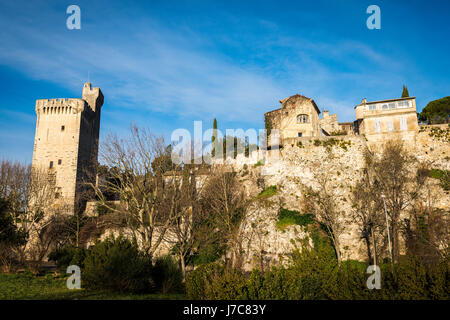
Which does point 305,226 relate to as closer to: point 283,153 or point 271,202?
point 271,202

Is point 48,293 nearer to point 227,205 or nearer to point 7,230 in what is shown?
point 7,230

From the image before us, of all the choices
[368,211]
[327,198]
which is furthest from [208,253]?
[368,211]

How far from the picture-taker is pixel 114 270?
562 inches

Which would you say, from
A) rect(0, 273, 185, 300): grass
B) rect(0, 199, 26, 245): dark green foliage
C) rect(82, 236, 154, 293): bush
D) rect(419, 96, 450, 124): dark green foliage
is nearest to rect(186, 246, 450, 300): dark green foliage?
rect(0, 273, 185, 300): grass

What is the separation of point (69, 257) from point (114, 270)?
1115cm

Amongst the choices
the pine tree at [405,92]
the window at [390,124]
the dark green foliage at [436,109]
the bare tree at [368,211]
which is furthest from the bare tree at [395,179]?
the pine tree at [405,92]

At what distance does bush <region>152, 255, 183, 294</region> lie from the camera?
17016mm

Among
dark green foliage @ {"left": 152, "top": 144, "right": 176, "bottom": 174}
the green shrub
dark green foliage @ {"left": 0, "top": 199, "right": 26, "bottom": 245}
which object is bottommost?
dark green foliage @ {"left": 0, "top": 199, "right": 26, "bottom": 245}

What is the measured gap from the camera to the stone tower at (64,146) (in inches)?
1774

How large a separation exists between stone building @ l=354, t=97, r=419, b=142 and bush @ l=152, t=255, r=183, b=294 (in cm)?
3006

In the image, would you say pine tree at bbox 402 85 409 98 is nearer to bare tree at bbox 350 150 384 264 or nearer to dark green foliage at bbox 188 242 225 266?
bare tree at bbox 350 150 384 264

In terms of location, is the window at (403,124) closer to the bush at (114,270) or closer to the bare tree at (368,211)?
the bare tree at (368,211)

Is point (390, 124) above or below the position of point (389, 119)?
below
